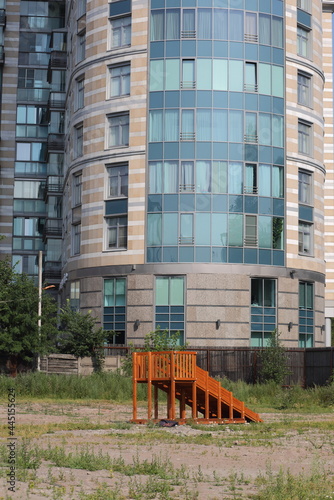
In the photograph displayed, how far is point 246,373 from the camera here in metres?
49.4

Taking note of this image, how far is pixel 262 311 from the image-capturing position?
53469 mm

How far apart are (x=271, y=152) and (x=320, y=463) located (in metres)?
37.9

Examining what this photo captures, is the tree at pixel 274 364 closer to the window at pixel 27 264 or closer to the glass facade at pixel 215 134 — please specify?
the glass facade at pixel 215 134

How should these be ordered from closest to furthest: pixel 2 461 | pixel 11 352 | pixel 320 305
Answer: pixel 2 461
pixel 11 352
pixel 320 305

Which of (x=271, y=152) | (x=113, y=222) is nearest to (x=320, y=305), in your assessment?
(x=271, y=152)

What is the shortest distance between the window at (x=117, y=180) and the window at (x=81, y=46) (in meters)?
8.40

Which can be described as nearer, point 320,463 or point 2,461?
point 2,461

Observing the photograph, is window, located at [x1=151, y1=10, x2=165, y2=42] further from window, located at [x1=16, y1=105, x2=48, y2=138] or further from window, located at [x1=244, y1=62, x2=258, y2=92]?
window, located at [x1=16, y1=105, x2=48, y2=138]

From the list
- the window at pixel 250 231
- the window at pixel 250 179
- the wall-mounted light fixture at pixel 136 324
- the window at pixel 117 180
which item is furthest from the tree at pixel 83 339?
the window at pixel 250 179

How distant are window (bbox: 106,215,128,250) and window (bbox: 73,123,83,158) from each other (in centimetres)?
598

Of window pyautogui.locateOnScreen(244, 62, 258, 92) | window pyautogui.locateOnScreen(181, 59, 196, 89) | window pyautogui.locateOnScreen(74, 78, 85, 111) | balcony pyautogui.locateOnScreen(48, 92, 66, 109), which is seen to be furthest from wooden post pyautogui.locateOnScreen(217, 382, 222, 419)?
balcony pyautogui.locateOnScreen(48, 92, 66, 109)

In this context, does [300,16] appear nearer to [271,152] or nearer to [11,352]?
[271,152]

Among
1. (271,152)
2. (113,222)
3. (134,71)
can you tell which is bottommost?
(113,222)

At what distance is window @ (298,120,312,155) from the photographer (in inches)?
2265
